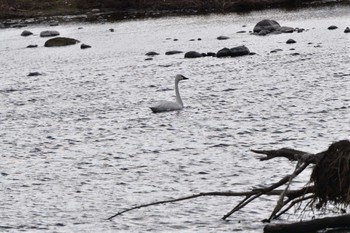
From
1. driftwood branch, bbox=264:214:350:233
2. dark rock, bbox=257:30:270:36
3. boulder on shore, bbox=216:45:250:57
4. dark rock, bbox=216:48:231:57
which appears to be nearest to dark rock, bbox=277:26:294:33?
dark rock, bbox=257:30:270:36

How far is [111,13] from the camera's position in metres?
116

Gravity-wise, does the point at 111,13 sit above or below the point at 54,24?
below

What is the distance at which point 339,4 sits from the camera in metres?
99.8

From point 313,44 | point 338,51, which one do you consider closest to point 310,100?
point 338,51

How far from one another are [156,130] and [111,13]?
88128mm

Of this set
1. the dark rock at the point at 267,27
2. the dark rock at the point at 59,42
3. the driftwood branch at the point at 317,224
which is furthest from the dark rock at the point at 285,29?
the driftwood branch at the point at 317,224

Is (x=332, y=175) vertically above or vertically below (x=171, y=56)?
above

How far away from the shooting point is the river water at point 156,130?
58.5 feet

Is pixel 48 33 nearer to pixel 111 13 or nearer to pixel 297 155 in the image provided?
pixel 111 13

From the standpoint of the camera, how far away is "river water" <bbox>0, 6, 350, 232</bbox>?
1783 centimetres

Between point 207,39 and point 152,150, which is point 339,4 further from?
point 152,150

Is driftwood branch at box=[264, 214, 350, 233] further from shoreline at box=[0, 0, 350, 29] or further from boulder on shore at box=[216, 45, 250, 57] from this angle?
shoreline at box=[0, 0, 350, 29]

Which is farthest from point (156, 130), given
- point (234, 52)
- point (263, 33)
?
point (263, 33)

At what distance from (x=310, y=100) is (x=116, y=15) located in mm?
80877
